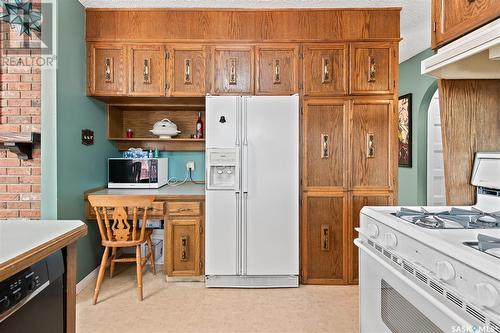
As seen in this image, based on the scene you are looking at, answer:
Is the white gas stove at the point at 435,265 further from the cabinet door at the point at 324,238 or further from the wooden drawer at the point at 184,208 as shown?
the wooden drawer at the point at 184,208

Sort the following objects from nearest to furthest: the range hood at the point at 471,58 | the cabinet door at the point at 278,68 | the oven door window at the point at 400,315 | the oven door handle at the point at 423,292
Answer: the oven door handle at the point at 423,292, the oven door window at the point at 400,315, the range hood at the point at 471,58, the cabinet door at the point at 278,68

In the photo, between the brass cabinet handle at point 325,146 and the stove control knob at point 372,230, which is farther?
the brass cabinet handle at point 325,146

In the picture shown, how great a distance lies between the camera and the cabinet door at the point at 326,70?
2973mm

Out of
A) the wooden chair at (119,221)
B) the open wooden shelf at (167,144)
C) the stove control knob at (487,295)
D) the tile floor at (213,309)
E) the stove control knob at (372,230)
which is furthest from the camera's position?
the open wooden shelf at (167,144)

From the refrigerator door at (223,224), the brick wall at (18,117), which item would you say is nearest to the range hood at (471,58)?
the refrigerator door at (223,224)

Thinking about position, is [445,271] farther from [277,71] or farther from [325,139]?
[277,71]

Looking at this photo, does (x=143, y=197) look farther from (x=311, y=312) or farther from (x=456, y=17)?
(x=456, y=17)

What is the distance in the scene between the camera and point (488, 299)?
2.52 ft

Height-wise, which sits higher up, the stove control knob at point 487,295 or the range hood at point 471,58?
the range hood at point 471,58

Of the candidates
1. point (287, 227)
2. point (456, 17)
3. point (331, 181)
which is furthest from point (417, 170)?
point (456, 17)

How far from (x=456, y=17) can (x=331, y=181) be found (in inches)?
69.3

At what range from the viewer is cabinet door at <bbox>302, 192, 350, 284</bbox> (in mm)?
2969

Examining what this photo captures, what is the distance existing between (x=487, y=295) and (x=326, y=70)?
8.21 feet

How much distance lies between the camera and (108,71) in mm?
3029
